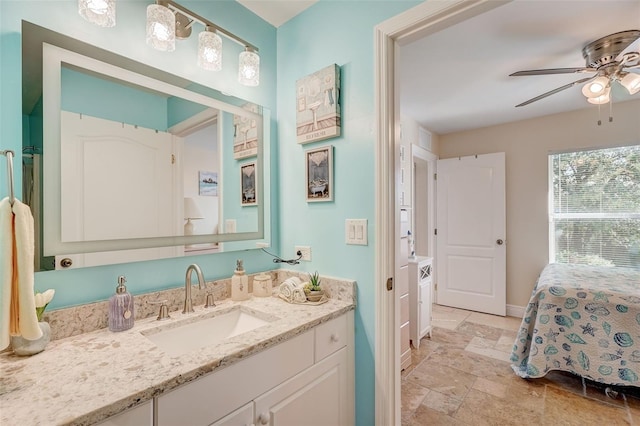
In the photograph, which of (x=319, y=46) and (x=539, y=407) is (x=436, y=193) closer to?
(x=539, y=407)

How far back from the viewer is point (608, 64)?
2.02m

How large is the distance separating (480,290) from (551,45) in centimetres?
280

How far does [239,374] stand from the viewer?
94 cm

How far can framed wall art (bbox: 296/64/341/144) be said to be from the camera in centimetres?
146

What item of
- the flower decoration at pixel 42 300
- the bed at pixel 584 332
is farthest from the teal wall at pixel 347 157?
the bed at pixel 584 332

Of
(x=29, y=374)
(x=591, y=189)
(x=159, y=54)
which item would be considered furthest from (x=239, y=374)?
(x=591, y=189)

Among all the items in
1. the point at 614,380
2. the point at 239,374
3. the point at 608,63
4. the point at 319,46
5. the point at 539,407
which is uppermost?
the point at 608,63

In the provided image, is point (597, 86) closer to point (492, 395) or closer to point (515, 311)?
point (492, 395)

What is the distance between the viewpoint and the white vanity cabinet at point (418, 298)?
2643mm

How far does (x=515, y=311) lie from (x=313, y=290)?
3.40 meters

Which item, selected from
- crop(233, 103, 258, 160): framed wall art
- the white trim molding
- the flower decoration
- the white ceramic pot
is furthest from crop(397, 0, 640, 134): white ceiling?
the white trim molding

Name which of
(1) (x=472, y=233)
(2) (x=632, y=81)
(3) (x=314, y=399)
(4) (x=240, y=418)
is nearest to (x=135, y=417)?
(4) (x=240, y=418)

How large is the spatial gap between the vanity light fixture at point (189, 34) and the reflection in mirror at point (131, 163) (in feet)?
0.42

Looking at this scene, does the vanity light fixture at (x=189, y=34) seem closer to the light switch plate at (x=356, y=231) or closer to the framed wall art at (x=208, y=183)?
the framed wall art at (x=208, y=183)
